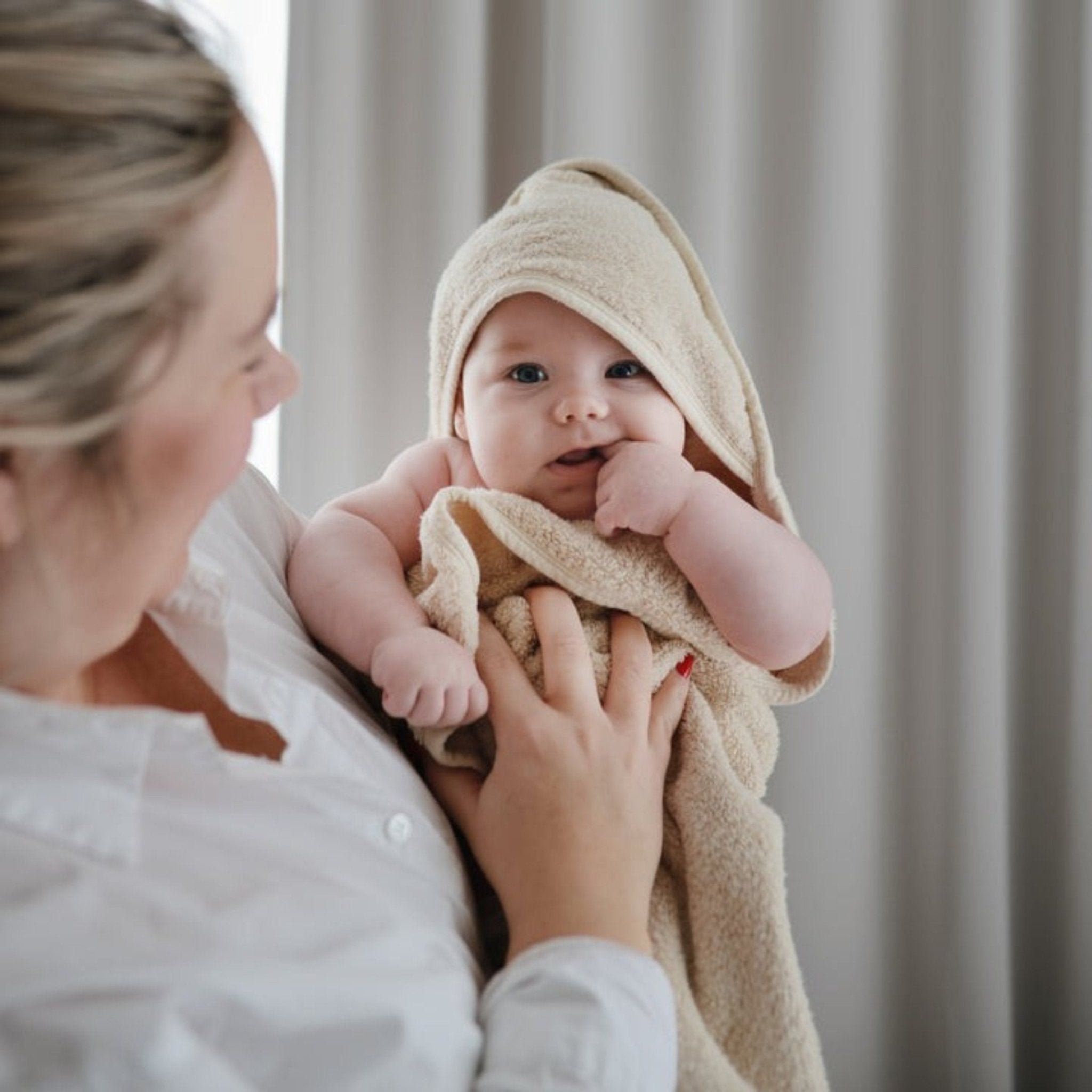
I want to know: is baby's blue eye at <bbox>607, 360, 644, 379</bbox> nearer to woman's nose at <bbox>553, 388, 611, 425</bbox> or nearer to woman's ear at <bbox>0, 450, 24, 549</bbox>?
woman's nose at <bbox>553, 388, 611, 425</bbox>

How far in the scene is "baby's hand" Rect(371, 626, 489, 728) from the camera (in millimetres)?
994

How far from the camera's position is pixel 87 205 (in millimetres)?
669

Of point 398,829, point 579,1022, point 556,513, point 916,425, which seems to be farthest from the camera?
point 916,425

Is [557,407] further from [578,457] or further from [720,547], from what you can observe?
[720,547]

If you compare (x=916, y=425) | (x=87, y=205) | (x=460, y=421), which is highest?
(x=87, y=205)

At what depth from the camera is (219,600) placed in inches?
36.5

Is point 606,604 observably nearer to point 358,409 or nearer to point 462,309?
point 462,309

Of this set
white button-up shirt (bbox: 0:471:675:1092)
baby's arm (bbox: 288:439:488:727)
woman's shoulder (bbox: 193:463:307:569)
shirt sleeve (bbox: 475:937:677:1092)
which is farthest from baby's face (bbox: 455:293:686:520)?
shirt sleeve (bbox: 475:937:677:1092)

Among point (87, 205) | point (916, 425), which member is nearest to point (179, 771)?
point (87, 205)

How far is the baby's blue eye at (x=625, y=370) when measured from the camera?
1.19 m

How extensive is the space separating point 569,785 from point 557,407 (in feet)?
1.23

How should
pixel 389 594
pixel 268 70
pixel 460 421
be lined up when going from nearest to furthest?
pixel 389 594, pixel 460 421, pixel 268 70

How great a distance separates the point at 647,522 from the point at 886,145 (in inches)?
40.0

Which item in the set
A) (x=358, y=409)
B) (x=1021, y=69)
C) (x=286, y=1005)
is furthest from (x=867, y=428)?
(x=286, y=1005)
